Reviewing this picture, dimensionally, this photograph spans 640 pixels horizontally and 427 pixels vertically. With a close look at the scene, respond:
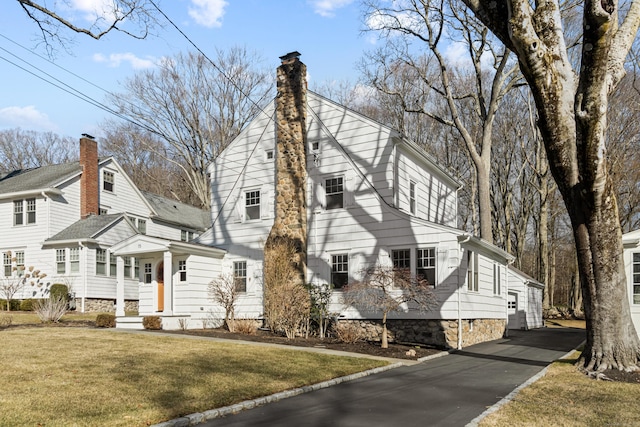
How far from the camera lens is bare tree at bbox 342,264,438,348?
1546cm

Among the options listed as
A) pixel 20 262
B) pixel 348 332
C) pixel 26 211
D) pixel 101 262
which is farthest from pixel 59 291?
pixel 348 332

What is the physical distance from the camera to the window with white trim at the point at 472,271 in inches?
707

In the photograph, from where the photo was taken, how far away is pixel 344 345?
50.9 feet

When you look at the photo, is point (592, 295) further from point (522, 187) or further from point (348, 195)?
point (522, 187)

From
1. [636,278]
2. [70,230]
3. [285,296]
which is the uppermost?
[70,230]

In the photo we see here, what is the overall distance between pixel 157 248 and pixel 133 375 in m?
10.1

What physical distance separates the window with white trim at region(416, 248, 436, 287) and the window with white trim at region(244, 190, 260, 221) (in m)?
6.63

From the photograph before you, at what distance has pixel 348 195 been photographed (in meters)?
18.9

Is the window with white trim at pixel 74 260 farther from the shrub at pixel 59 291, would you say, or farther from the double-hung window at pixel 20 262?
the double-hung window at pixel 20 262

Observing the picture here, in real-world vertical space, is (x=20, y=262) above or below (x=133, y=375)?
above

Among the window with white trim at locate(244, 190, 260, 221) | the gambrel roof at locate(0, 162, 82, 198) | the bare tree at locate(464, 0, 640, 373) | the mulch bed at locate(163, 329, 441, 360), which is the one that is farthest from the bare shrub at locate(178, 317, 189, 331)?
the bare tree at locate(464, 0, 640, 373)

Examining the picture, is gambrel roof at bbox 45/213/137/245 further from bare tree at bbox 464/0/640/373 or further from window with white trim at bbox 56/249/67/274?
bare tree at bbox 464/0/640/373

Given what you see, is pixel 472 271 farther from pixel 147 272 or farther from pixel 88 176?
pixel 88 176

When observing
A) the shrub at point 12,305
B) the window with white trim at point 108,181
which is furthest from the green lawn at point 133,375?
the window with white trim at point 108,181
